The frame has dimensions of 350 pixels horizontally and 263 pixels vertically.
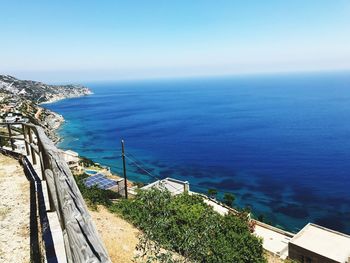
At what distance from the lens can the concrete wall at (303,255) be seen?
839 inches

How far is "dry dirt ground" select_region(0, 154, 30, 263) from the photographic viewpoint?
5285mm

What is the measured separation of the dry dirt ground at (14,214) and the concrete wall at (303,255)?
70.3ft

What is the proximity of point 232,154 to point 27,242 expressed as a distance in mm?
62664

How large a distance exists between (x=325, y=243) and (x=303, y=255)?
101 inches

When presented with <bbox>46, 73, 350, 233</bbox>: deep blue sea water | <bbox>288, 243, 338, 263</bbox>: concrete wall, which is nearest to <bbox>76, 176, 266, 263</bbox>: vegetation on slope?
<bbox>288, 243, 338, 263</bbox>: concrete wall

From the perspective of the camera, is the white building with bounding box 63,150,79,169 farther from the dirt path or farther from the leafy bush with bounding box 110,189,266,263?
the dirt path

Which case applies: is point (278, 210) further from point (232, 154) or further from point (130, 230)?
point (130, 230)

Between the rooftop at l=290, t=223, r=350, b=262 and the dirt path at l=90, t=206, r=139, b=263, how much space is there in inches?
656

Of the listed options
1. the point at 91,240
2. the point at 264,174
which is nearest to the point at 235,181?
the point at 264,174

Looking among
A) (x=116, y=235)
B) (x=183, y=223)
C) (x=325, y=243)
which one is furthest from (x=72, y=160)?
(x=116, y=235)

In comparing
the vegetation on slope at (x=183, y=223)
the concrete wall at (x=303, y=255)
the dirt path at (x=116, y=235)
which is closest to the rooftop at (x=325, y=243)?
the concrete wall at (x=303, y=255)

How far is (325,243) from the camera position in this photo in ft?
76.2

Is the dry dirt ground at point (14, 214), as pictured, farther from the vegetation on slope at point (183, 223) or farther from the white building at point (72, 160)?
the white building at point (72, 160)

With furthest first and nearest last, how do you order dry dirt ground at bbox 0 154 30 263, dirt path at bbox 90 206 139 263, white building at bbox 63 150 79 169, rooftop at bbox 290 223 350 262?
white building at bbox 63 150 79 169
rooftop at bbox 290 223 350 262
dirt path at bbox 90 206 139 263
dry dirt ground at bbox 0 154 30 263
